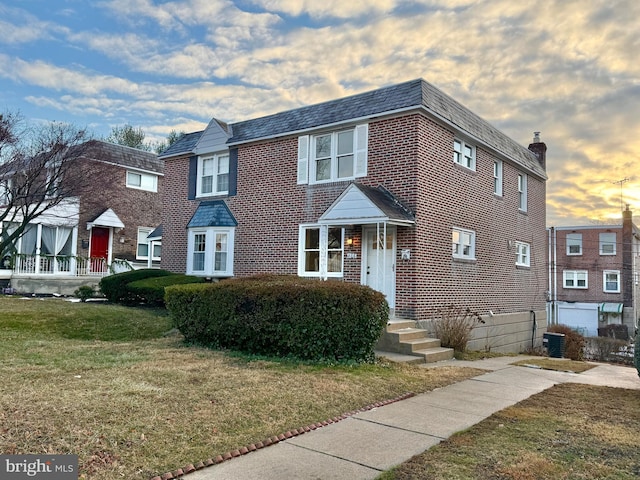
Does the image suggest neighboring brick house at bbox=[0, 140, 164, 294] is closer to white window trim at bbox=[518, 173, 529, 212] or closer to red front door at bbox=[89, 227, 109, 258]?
red front door at bbox=[89, 227, 109, 258]

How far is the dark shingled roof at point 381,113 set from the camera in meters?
13.1

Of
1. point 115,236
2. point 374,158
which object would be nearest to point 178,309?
point 374,158

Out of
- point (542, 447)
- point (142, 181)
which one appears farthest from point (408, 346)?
point (142, 181)

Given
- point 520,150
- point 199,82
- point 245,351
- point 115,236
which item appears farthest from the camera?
point 115,236

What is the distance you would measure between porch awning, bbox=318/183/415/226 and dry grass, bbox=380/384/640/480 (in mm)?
6014

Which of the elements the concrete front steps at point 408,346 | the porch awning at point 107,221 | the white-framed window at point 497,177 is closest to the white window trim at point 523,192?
the white-framed window at point 497,177

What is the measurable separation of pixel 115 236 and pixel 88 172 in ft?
28.3

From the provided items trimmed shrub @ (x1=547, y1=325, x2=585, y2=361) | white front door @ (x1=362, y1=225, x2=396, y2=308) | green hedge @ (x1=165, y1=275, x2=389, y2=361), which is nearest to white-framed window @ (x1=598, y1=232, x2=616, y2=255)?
trimmed shrub @ (x1=547, y1=325, x2=585, y2=361)

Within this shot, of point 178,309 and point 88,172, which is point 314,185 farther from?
point 88,172

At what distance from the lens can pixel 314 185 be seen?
14766mm

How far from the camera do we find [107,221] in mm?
24391

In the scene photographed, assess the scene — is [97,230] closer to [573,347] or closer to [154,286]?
[154,286]

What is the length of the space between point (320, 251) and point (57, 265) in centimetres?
1578

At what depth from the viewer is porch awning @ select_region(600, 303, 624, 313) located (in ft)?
111
